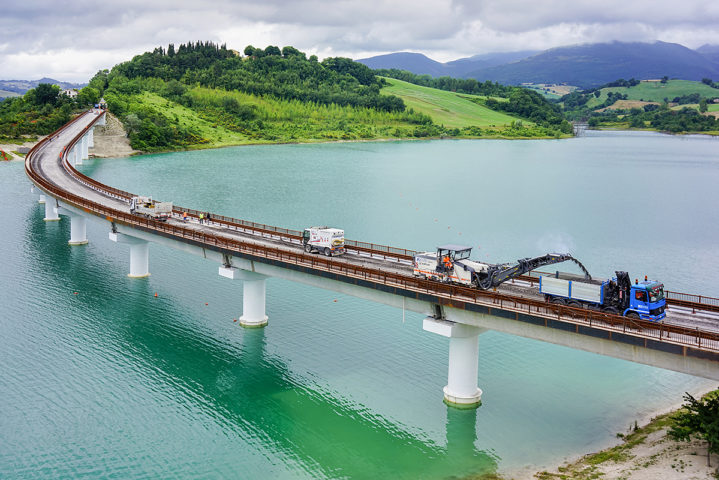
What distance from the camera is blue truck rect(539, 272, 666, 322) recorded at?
110ft

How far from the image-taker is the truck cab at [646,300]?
33.4m

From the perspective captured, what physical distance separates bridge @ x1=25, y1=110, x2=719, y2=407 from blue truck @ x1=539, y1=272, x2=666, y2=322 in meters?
1.36

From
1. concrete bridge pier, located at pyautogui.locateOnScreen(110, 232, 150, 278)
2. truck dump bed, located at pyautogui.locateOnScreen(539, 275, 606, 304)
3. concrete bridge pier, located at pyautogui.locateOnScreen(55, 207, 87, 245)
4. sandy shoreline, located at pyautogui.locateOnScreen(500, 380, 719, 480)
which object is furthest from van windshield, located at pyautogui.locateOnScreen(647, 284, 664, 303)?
concrete bridge pier, located at pyautogui.locateOnScreen(55, 207, 87, 245)

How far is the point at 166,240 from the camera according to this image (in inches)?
2402

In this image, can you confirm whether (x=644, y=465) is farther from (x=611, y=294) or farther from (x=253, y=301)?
(x=253, y=301)

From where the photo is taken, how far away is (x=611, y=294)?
3509 cm

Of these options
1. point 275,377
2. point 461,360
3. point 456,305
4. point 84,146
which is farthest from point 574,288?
point 84,146

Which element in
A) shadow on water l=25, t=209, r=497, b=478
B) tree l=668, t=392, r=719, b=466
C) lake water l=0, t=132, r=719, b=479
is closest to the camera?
tree l=668, t=392, r=719, b=466

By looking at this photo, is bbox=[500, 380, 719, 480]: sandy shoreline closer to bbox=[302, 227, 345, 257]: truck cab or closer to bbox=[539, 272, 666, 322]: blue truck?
bbox=[539, 272, 666, 322]: blue truck

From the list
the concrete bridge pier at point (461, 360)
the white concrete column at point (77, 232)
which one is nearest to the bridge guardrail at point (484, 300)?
the concrete bridge pier at point (461, 360)

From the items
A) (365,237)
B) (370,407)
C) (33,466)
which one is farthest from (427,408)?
(365,237)

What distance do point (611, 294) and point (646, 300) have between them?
2.04 meters

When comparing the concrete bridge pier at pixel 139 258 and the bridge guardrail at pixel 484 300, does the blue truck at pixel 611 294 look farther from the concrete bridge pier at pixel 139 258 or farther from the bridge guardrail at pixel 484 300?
the concrete bridge pier at pixel 139 258

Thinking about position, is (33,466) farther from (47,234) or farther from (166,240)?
(47,234)
